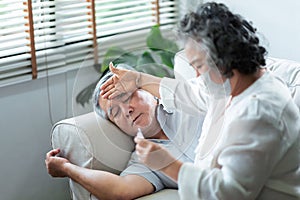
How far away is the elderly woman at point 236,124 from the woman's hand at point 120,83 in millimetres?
218

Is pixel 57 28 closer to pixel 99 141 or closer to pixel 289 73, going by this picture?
pixel 99 141

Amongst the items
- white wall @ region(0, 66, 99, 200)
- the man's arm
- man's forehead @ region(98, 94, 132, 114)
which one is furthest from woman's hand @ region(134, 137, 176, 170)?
white wall @ region(0, 66, 99, 200)

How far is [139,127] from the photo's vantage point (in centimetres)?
173

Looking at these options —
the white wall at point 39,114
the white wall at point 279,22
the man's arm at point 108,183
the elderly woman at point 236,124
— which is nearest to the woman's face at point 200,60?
the elderly woman at point 236,124

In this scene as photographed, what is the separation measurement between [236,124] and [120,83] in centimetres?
40

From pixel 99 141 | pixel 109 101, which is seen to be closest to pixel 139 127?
pixel 109 101

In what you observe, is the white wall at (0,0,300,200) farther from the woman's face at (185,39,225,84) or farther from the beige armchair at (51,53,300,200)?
the woman's face at (185,39,225,84)

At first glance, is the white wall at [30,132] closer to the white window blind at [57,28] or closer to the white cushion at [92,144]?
the white window blind at [57,28]

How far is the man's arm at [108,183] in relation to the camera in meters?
1.97

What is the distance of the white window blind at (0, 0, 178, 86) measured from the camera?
7.99ft

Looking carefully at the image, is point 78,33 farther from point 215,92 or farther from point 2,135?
point 215,92

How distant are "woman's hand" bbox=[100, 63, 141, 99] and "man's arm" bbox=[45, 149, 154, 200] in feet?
A: 1.20

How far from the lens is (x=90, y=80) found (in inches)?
69.3

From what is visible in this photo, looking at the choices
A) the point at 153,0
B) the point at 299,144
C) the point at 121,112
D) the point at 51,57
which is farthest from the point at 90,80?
the point at 153,0
